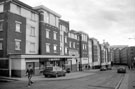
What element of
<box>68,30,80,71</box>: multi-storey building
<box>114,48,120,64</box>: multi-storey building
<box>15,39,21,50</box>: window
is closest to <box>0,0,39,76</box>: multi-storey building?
<box>15,39,21,50</box>: window

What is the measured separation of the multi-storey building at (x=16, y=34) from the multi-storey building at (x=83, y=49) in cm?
2879

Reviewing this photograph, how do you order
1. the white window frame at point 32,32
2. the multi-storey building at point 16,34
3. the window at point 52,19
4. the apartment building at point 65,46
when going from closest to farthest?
the multi-storey building at point 16,34, the white window frame at point 32,32, the window at point 52,19, the apartment building at point 65,46

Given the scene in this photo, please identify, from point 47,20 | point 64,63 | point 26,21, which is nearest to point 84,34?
point 64,63

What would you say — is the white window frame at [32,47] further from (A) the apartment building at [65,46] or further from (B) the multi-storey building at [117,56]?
(B) the multi-storey building at [117,56]

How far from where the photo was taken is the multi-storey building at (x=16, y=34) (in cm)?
2402

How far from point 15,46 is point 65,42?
798 inches

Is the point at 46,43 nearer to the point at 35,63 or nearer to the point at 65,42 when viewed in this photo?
the point at 35,63

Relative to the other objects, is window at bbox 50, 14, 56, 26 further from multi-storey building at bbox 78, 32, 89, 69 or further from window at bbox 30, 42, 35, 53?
multi-storey building at bbox 78, 32, 89, 69

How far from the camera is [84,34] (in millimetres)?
59531

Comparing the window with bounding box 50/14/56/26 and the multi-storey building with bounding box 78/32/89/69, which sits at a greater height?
the window with bounding box 50/14/56/26

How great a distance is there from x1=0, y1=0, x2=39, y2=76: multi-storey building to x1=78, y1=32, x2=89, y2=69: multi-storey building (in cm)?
2879

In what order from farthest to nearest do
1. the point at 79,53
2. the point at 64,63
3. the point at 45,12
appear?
1. the point at 79,53
2. the point at 64,63
3. the point at 45,12

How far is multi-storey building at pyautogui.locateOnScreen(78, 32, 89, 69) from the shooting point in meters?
56.1

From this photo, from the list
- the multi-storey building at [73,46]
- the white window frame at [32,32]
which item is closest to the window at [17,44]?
the white window frame at [32,32]
